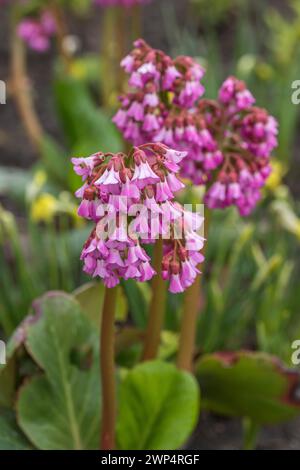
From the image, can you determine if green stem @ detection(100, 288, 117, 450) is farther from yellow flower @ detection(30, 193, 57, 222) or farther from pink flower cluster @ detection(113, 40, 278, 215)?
yellow flower @ detection(30, 193, 57, 222)

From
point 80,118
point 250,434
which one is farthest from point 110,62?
point 250,434

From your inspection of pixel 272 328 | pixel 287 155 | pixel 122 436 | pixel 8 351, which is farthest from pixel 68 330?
pixel 287 155

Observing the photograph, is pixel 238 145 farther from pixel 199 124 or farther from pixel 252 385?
pixel 252 385

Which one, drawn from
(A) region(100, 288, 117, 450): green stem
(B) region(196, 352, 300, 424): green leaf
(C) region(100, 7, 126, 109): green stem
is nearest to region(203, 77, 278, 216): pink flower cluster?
(A) region(100, 288, 117, 450): green stem

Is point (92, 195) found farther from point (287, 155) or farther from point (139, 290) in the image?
point (287, 155)

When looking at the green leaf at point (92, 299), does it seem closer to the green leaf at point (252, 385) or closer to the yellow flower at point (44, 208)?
the green leaf at point (252, 385)

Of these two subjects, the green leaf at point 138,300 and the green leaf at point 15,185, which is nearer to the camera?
the green leaf at point 138,300

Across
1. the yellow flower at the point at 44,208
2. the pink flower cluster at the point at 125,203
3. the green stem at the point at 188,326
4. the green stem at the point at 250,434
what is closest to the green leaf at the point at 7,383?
the green stem at the point at 188,326
